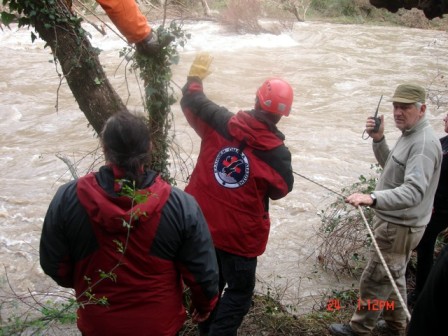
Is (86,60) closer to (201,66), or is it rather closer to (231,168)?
(201,66)

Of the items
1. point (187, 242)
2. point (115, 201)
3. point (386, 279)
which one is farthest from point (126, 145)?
point (386, 279)

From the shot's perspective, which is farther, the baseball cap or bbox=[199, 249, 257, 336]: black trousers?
the baseball cap

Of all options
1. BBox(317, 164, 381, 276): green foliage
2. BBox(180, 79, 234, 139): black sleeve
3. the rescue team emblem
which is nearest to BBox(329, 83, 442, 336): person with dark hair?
the rescue team emblem

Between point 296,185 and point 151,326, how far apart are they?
632 cm

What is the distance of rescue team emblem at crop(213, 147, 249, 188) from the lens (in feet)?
9.82

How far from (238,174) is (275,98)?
1.74 ft

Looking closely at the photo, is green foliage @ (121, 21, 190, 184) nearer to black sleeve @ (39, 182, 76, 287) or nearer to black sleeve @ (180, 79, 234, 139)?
black sleeve @ (180, 79, 234, 139)

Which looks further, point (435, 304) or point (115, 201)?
point (115, 201)

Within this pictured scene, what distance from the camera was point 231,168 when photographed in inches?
119

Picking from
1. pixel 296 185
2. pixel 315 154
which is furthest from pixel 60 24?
pixel 315 154

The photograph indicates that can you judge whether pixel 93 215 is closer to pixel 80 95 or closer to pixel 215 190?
pixel 215 190

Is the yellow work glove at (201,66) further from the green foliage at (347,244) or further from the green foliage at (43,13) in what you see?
the green foliage at (347,244)

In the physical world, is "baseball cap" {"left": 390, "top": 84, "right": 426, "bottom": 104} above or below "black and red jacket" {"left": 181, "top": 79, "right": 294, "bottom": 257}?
above
